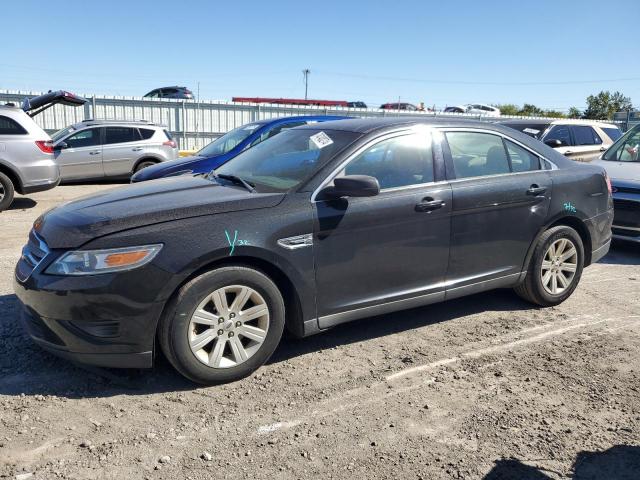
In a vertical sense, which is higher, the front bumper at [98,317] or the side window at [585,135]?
the side window at [585,135]

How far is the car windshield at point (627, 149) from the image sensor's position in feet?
26.9

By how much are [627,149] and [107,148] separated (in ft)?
35.0

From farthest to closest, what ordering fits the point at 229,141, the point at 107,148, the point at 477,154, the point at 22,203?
1. the point at 107,148
2. the point at 22,203
3. the point at 229,141
4. the point at 477,154

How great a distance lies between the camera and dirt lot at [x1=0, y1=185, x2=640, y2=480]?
2.81 m

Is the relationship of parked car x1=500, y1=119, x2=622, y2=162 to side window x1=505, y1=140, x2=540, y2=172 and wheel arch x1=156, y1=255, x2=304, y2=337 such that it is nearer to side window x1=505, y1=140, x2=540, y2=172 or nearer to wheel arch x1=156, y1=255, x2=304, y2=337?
side window x1=505, y1=140, x2=540, y2=172

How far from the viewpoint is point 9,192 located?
9406mm

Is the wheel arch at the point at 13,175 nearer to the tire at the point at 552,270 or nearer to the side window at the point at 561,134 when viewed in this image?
the tire at the point at 552,270

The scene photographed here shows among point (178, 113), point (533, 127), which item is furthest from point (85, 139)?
point (533, 127)

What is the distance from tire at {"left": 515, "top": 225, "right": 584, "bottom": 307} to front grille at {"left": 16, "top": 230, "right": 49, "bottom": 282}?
3.85 metres

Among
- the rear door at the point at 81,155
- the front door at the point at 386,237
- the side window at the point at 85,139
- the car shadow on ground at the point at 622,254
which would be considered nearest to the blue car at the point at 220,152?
the front door at the point at 386,237

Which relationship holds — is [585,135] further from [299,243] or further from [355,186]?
[299,243]

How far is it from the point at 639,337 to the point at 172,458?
146 inches

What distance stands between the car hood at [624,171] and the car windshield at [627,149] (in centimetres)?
26

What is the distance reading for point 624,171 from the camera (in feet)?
25.1
